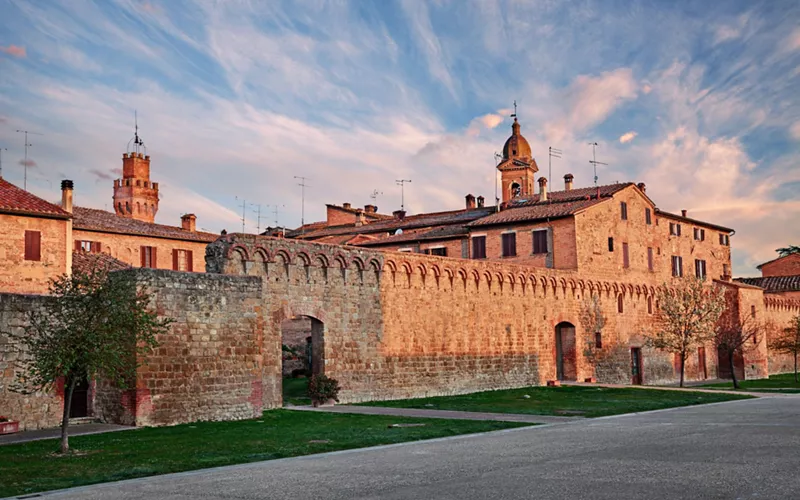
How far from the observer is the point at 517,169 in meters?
74.3

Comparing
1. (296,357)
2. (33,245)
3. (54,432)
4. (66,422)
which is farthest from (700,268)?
(66,422)

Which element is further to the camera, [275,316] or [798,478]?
[275,316]

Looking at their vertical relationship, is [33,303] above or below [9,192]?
below

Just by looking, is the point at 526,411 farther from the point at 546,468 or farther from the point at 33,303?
the point at 33,303

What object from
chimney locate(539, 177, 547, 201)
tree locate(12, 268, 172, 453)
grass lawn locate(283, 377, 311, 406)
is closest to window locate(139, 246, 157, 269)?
grass lawn locate(283, 377, 311, 406)

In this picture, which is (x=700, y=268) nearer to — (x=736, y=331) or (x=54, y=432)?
(x=736, y=331)

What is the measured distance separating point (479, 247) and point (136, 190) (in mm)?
51822

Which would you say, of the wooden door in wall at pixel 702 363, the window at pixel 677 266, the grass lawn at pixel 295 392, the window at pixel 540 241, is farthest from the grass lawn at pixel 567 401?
the wooden door in wall at pixel 702 363

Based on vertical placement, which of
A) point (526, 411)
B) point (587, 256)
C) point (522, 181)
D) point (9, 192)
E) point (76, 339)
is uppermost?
point (522, 181)

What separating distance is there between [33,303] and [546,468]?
43.7 feet

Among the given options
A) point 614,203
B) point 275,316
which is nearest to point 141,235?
point 275,316

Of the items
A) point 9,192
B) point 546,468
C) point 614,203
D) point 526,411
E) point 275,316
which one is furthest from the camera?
point 614,203

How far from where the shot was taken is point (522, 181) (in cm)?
7388

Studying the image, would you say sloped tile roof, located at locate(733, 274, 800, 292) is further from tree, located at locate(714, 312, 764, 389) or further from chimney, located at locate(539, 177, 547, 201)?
chimney, located at locate(539, 177, 547, 201)
